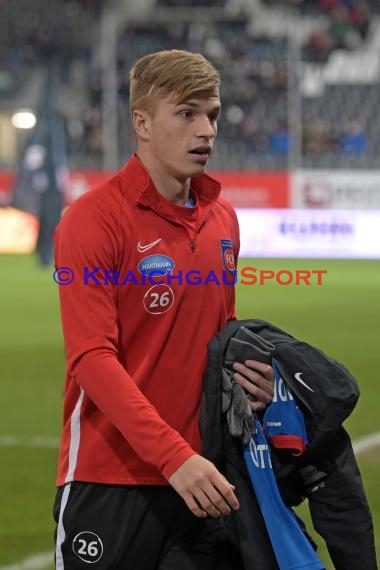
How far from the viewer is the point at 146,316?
2846mm

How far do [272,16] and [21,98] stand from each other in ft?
20.2

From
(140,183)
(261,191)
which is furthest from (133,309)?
(261,191)

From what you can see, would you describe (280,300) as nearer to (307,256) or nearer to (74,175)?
(307,256)

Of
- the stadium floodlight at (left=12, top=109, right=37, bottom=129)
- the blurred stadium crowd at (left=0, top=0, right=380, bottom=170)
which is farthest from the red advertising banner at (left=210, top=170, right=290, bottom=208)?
the stadium floodlight at (left=12, top=109, right=37, bottom=129)

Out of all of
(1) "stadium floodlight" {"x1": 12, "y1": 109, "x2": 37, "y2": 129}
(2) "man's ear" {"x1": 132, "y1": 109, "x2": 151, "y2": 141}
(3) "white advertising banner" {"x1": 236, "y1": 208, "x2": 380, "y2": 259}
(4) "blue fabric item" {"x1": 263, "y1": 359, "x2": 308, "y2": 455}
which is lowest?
(3) "white advertising banner" {"x1": 236, "y1": 208, "x2": 380, "y2": 259}

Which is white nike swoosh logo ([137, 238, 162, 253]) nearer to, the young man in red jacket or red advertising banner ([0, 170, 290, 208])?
the young man in red jacket

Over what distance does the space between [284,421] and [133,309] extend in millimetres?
453

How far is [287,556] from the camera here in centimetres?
281

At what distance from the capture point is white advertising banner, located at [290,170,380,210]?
891 inches

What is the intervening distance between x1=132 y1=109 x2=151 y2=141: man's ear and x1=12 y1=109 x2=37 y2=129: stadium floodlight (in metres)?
22.2

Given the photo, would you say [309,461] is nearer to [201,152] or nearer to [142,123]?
A: [201,152]

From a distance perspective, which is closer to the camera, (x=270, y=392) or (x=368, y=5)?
(x=270, y=392)

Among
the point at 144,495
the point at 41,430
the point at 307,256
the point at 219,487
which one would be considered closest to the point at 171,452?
the point at 219,487

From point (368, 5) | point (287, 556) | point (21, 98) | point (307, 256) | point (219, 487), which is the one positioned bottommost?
point (307, 256)
